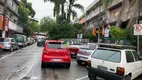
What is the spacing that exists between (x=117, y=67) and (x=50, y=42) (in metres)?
5.68

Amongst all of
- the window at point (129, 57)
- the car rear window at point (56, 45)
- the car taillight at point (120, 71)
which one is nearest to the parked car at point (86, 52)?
the car rear window at point (56, 45)

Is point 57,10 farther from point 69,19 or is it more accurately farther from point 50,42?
point 50,42

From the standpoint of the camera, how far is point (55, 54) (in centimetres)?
1270

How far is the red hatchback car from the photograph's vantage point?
1263 cm

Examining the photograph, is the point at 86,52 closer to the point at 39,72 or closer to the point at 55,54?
the point at 55,54

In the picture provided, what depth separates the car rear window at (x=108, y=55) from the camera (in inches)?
337

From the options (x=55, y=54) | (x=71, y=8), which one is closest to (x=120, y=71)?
(x=55, y=54)

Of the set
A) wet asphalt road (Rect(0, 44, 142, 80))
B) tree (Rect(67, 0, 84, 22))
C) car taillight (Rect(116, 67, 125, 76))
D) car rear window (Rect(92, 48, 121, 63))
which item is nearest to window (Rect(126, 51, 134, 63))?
car rear window (Rect(92, 48, 121, 63))

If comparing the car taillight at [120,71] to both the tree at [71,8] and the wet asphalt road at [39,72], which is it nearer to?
the wet asphalt road at [39,72]

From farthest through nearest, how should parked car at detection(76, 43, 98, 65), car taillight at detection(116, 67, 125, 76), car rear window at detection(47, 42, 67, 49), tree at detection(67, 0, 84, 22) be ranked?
tree at detection(67, 0, 84, 22)
parked car at detection(76, 43, 98, 65)
car rear window at detection(47, 42, 67, 49)
car taillight at detection(116, 67, 125, 76)

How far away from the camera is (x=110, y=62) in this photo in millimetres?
8516

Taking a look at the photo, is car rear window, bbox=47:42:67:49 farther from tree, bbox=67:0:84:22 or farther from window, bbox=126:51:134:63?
tree, bbox=67:0:84:22

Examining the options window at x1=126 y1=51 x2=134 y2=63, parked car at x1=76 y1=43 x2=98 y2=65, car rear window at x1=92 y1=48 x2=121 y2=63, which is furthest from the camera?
parked car at x1=76 y1=43 x2=98 y2=65

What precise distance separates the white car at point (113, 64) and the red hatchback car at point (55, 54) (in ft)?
Result: 12.0
